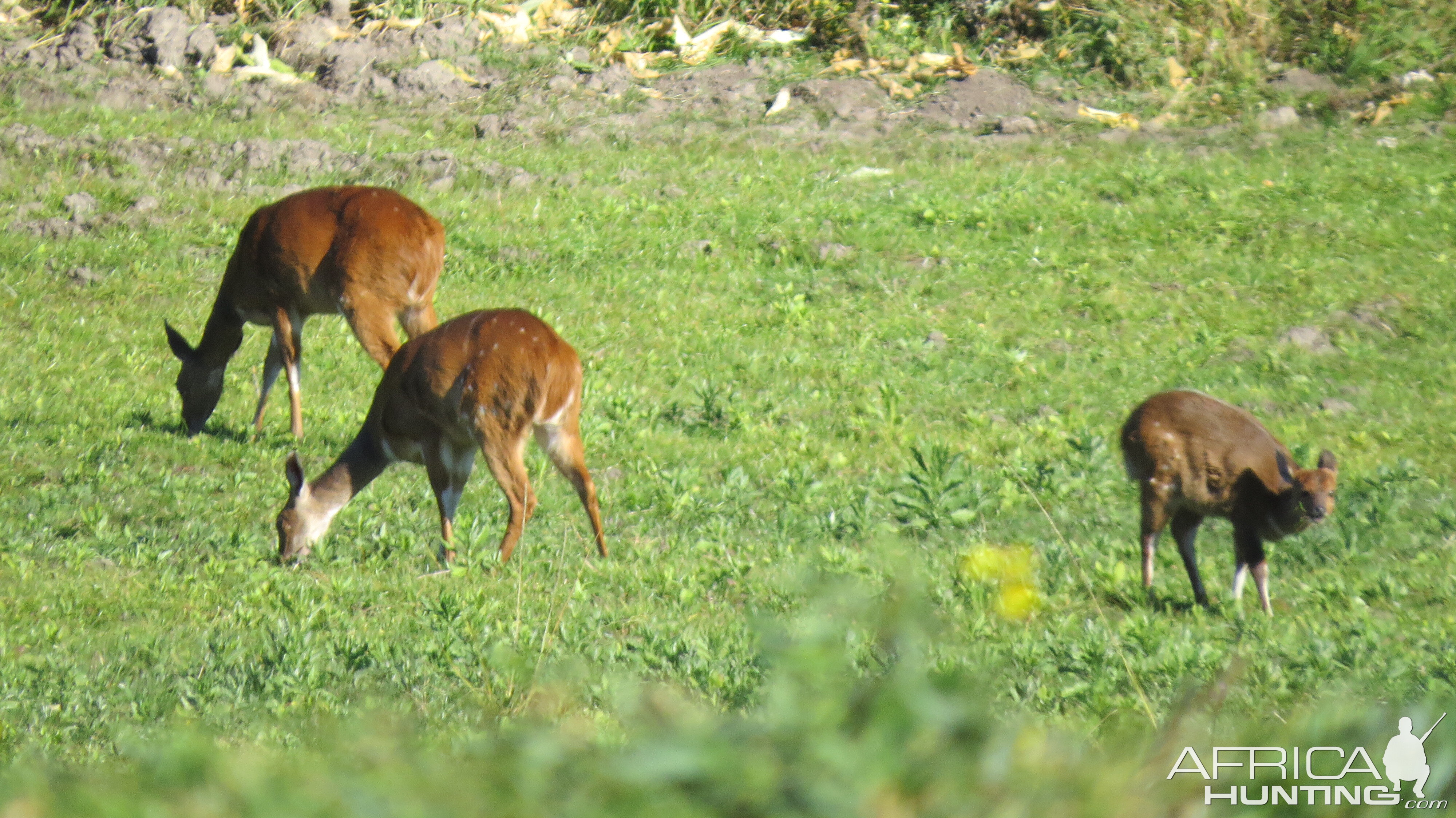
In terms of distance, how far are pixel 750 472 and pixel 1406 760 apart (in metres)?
7.15

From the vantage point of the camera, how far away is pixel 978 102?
57.4 ft

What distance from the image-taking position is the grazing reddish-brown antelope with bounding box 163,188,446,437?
9.80 m

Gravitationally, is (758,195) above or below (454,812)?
below

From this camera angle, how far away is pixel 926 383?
11.2 meters

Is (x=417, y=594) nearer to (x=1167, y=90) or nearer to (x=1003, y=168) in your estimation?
(x=1003, y=168)

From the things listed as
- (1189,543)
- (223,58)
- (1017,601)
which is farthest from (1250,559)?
(223,58)

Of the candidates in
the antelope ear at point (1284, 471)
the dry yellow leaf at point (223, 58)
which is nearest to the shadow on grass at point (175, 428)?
the antelope ear at point (1284, 471)

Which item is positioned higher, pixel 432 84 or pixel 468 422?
pixel 468 422

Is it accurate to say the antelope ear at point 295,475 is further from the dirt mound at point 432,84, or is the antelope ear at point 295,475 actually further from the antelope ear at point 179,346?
the dirt mound at point 432,84

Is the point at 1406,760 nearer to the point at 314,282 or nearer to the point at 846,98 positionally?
the point at 314,282

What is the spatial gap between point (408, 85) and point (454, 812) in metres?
16.5

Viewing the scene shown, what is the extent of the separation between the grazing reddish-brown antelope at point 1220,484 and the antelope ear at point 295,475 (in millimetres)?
4709

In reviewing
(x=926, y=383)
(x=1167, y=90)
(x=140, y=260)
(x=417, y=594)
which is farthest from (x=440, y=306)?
(x=1167, y=90)

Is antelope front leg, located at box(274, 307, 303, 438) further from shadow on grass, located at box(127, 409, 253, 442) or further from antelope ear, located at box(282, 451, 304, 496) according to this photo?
antelope ear, located at box(282, 451, 304, 496)
